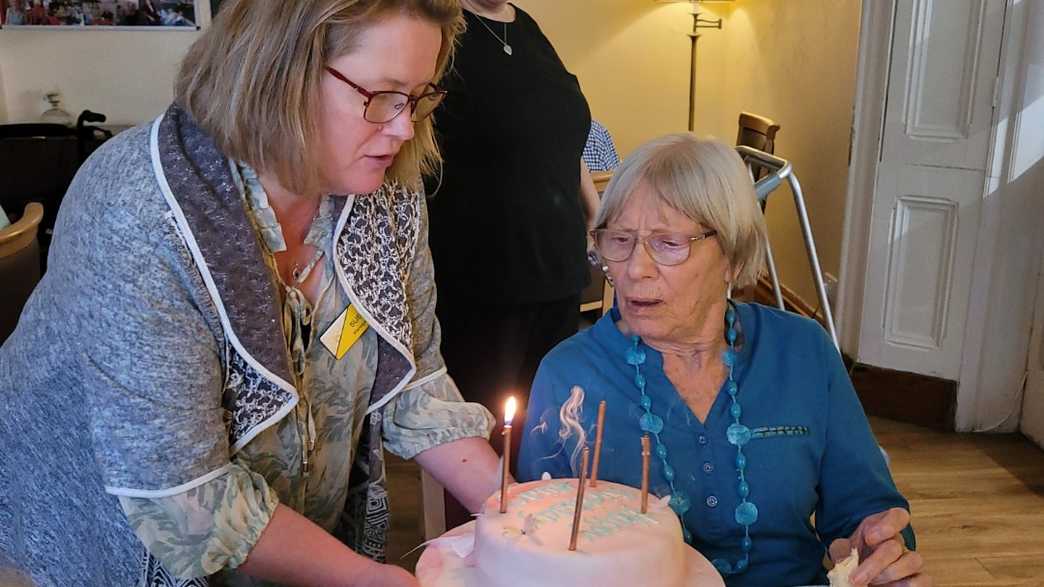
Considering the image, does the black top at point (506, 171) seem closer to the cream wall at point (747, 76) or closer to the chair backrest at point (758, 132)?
the chair backrest at point (758, 132)

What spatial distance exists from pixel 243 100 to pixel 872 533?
880mm

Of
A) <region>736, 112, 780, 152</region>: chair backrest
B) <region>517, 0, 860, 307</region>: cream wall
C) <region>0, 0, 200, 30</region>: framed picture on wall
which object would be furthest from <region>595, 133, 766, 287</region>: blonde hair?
<region>0, 0, 200, 30</region>: framed picture on wall

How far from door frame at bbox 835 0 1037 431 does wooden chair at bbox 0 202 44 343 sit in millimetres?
2675

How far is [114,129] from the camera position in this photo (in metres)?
5.38

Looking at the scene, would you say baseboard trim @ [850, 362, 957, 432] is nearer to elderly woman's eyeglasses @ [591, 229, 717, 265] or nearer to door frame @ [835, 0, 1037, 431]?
door frame @ [835, 0, 1037, 431]

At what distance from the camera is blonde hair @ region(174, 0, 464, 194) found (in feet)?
3.32

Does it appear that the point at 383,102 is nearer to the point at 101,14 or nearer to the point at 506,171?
the point at 506,171

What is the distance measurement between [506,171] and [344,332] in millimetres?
903

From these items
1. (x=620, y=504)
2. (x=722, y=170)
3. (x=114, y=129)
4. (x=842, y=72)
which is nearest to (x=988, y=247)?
(x=842, y=72)

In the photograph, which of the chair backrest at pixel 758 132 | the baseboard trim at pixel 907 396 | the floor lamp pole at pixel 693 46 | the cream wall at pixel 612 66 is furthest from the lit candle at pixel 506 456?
the floor lamp pole at pixel 693 46

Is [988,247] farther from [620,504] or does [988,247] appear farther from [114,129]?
[114,129]

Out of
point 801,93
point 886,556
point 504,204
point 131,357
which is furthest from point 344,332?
point 801,93

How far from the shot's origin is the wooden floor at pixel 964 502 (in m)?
2.71

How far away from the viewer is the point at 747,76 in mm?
5219
